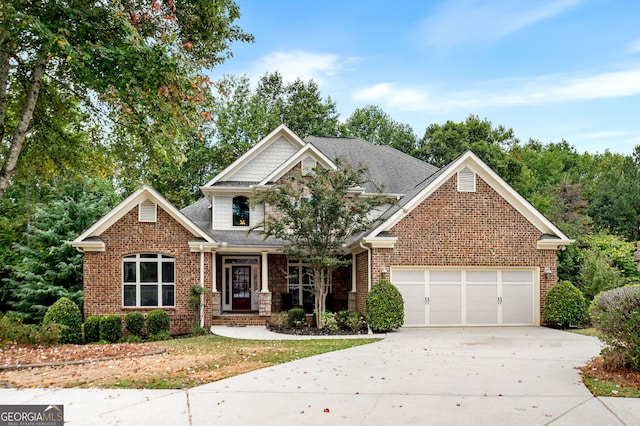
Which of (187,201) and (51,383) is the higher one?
(187,201)

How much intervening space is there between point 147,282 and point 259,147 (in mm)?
6634

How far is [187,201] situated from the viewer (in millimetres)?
33062

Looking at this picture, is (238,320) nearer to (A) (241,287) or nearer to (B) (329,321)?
(A) (241,287)

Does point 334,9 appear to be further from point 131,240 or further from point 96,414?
point 96,414

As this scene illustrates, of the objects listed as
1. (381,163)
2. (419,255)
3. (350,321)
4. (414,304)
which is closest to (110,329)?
(350,321)

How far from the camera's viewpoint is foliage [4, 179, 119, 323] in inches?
849

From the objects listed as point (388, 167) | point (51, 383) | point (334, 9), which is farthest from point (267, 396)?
point (388, 167)

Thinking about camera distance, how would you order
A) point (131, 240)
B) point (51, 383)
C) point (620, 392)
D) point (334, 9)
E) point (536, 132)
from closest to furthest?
1. point (620, 392)
2. point (51, 383)
3. point (334, 9)
4. point (131, 240)
5. point (536, 132)

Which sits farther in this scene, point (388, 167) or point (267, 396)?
point (388, 167)

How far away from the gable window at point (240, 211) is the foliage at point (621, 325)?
1367cm

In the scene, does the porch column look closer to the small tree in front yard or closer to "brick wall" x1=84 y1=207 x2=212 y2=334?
"brick wall" x1=84 y1=207 x2=212 y2=334

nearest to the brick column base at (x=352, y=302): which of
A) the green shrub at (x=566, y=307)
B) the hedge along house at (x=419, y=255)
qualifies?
the hedge along house at (x=419, y=255)

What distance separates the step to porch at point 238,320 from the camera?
723 inches

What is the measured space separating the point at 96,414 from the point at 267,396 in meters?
2.13
